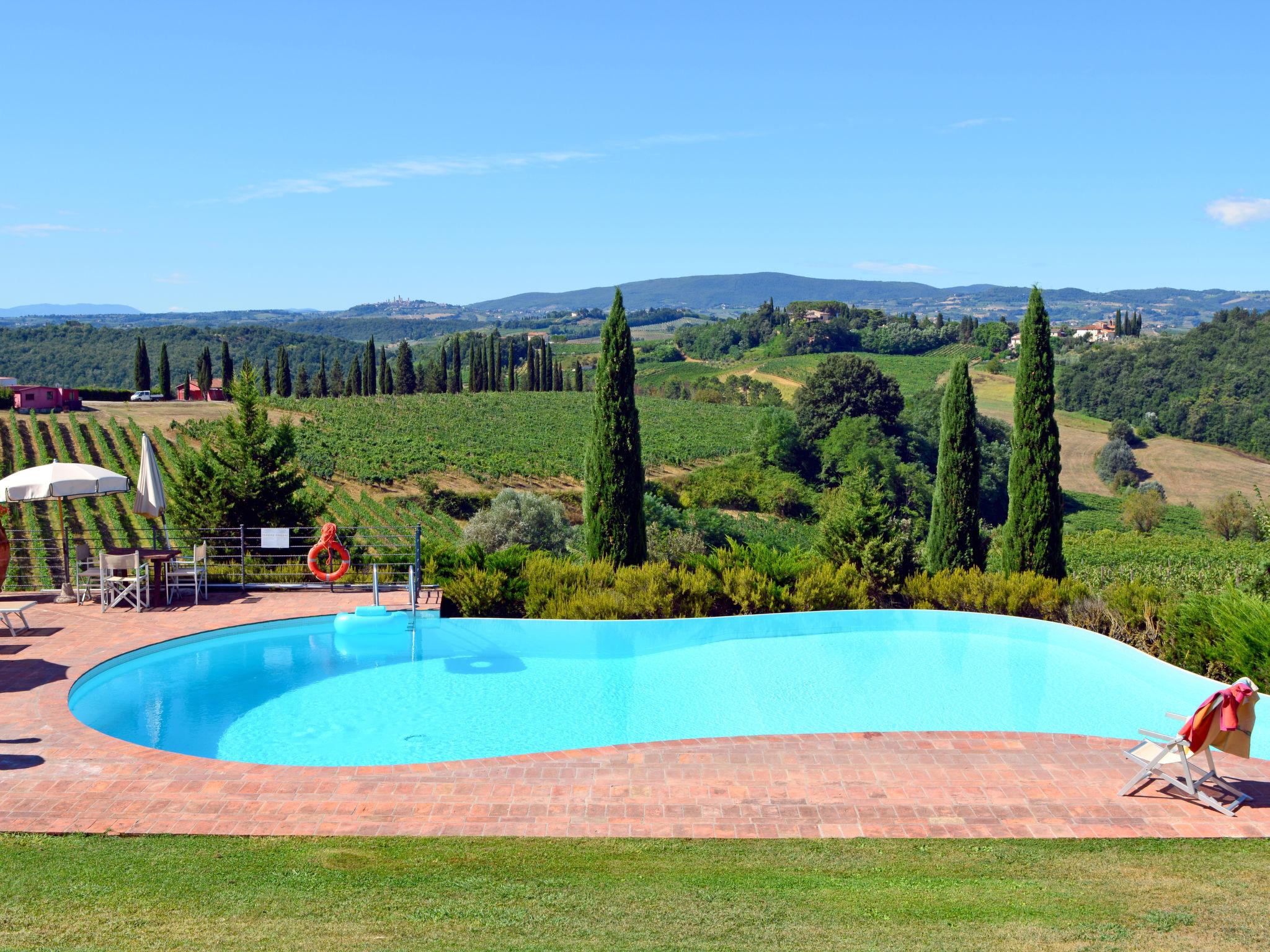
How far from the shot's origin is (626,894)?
5.13 m

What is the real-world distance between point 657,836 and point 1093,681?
23.8 feet

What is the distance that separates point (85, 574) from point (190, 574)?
120 cm

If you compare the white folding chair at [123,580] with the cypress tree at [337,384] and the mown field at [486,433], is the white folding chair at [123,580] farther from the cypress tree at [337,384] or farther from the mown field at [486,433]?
the cypress tree at [337,384]

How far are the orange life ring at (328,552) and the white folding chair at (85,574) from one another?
2.60 meters

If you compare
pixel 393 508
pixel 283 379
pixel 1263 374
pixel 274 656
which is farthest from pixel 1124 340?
pixel 274 656

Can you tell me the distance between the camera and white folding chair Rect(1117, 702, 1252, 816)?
6.64 metres

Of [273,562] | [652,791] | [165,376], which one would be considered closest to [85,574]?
[273,562]

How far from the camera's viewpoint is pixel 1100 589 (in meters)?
13.6

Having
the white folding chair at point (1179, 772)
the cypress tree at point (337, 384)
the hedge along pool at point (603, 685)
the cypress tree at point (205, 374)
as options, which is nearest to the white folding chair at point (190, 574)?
the hedge along pool at point (603, 685)

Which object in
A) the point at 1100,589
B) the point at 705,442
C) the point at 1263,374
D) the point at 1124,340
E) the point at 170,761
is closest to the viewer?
the point at 170,761

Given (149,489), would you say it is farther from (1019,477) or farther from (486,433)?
(486,433)

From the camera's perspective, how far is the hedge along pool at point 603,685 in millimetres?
9430

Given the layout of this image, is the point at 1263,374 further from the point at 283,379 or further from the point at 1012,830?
the point at 1012,830

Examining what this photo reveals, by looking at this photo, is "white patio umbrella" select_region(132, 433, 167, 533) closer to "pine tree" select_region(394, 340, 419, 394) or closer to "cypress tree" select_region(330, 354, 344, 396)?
"pine tree" select_region(394, 340, 419, 394)
